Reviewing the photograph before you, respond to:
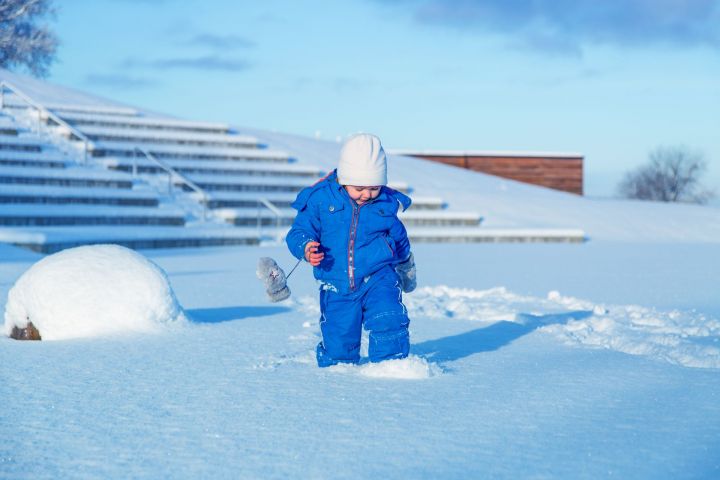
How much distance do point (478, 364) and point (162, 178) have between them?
12.9 metres

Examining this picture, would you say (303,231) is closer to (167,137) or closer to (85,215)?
(85,215)

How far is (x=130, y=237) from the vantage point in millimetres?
12438

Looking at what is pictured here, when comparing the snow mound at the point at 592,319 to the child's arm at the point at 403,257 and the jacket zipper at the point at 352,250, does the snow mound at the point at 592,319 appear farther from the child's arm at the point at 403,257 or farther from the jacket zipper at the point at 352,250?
the jacket zipper at the point at 352,250

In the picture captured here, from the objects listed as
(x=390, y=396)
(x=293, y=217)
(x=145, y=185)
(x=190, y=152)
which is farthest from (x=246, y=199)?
(x=390, y=396)

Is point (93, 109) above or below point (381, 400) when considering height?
above

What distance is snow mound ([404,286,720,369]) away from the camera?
4.96 metres

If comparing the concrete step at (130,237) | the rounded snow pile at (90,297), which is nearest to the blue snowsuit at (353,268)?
the rounded snow pile at (90,297)

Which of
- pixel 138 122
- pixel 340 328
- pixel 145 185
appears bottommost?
pixel 340 328

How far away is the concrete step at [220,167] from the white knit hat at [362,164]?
41.3 ft

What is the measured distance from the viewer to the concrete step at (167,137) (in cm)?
1788

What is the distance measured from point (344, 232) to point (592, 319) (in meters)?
2.67

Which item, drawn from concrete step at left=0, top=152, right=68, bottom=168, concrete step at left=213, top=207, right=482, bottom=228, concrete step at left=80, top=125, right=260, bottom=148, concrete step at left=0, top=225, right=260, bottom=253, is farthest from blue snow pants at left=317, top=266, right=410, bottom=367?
concrete step at left=80, top=125, right=260, bottom=148

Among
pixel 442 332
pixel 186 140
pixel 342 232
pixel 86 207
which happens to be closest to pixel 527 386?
pixel 342 232

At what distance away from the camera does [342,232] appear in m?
4.09
